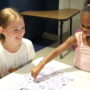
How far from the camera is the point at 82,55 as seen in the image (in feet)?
3.94

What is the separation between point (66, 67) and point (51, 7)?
2.62m

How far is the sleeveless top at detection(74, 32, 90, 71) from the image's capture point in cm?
117

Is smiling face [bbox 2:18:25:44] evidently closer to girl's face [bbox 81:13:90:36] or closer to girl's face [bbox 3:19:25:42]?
girl's face [bbox 3:19:25:42]

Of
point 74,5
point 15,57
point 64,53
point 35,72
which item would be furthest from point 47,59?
point 74,5

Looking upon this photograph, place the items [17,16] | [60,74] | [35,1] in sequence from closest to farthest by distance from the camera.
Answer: [60,74]
[17,16]
[35,1]

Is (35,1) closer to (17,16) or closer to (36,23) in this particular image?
(36,23)

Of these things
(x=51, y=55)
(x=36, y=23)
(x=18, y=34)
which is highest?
(x=18, y=34)

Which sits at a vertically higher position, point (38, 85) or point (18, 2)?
point (18, 2)

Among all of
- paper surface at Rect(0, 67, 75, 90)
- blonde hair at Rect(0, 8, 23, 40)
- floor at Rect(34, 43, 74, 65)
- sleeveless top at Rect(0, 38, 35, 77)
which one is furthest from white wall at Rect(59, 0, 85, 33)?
paper surface at Rect(0, 67, 75, 90)

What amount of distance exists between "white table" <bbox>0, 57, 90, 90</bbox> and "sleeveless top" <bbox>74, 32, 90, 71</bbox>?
0.05 meters

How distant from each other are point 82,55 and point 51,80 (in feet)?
0.89

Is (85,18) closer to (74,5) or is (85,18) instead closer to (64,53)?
(64,53)

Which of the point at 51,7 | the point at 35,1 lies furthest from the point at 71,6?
the point at 35,1

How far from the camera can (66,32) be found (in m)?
3.72
